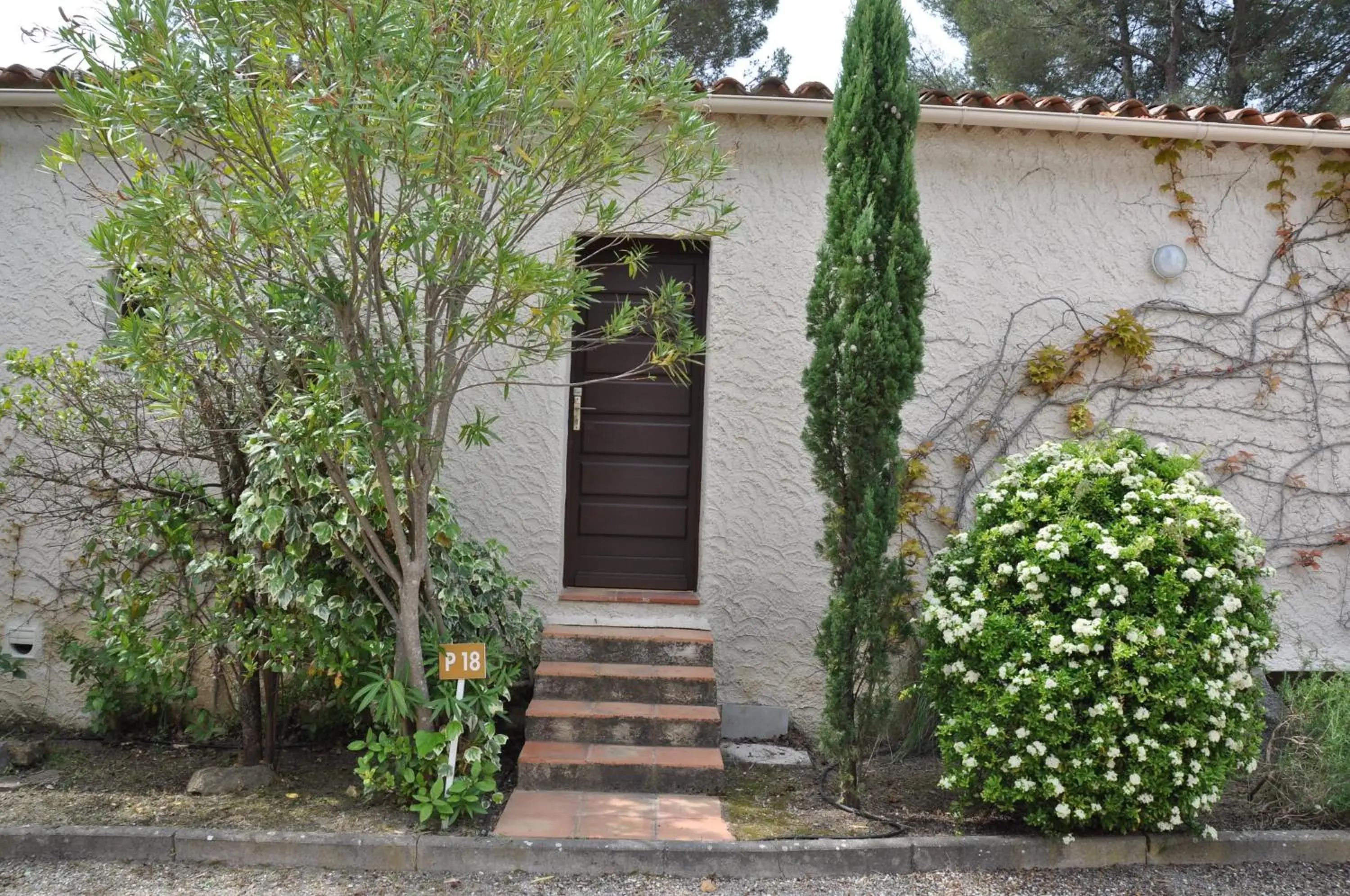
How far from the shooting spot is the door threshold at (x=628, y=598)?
591 cm

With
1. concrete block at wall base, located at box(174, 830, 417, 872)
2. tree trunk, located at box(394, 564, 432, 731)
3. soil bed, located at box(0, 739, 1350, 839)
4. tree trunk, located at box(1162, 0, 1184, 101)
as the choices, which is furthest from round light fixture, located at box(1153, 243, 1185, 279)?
tree trunk, located at box(1162, 0, 1184, 101)

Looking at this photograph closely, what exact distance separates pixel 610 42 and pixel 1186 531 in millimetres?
3136

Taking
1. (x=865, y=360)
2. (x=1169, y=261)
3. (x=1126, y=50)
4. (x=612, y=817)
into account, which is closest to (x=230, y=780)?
(x=612, y=817)

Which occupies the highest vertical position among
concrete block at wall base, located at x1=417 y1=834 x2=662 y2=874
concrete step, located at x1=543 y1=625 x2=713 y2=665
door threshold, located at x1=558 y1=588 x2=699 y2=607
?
door threshold, located at x1=558 y1=588 x2=699 y2=607

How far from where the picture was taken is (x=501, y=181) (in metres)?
4.19

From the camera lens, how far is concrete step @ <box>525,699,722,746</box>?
496 cm

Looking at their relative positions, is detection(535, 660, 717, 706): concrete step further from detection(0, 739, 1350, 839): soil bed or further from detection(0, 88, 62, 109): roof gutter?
detection(0, 88, 62, 109): roof gutter

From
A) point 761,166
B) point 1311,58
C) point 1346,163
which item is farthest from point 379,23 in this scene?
point 1311,58

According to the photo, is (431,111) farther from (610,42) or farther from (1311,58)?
(1311,58)

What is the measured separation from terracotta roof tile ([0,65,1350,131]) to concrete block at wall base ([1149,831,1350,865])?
377 centimetres

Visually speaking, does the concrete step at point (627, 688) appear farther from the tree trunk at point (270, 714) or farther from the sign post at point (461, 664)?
the tree trunk at point (270, 714)

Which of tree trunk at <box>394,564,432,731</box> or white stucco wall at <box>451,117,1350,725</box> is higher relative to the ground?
white stucco wall at <box>451,117,1350,725</box>

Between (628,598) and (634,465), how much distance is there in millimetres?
808

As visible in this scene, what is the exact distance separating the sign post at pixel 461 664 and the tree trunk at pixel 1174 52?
11.5m
